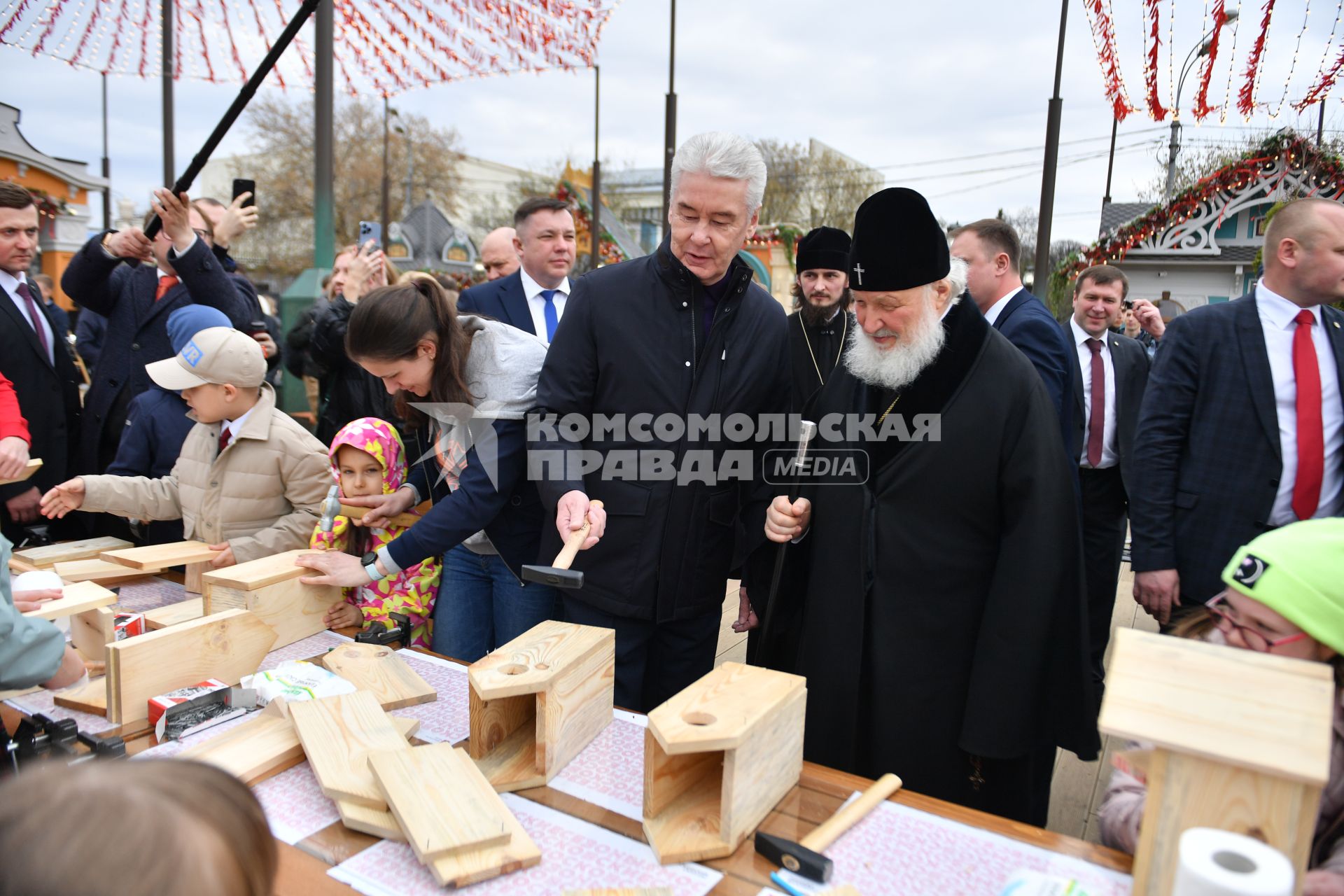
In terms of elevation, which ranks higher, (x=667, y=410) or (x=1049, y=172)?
(x=1049, y=172)

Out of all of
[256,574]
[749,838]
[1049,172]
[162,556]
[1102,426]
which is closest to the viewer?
[749,838]

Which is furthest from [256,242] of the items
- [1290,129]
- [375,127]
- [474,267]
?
[1290,129]

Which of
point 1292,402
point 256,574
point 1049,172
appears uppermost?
point 1049,172

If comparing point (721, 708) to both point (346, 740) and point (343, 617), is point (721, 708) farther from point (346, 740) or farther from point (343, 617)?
point (343, 617)

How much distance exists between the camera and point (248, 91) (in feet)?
8.40

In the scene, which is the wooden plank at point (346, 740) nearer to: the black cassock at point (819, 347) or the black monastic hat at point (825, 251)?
the black cassock at point (819, 347)

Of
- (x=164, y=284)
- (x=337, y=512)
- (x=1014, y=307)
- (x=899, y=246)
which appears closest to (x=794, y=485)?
(x=899, y=246)

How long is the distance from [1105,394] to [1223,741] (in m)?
3.78

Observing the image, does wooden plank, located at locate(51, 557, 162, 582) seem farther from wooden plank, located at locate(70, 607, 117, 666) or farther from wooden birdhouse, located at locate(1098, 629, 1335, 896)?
wooden birdhouse, located at locate(1098, 629, 1335, 896)

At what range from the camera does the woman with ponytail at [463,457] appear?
2.19 m

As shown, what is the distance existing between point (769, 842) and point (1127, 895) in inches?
20.3

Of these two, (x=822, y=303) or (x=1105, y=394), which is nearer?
(x=822, y=303)

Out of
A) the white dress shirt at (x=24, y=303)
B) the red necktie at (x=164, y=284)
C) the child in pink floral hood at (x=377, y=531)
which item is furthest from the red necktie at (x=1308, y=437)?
the white dress shirt at (x=24, y=303)

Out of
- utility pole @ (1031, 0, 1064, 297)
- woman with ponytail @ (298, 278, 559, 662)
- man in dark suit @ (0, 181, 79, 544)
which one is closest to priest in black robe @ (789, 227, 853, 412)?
woman with ponytail @ (298, 278, 559, 662)
